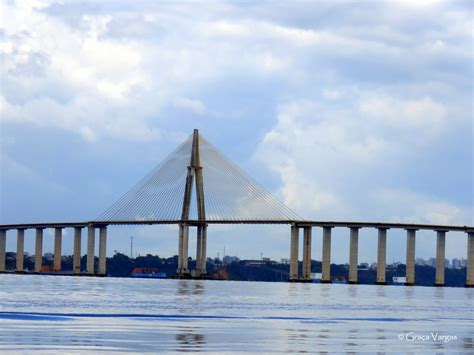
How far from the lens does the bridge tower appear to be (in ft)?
436

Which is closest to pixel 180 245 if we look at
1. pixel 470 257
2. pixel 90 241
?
pixel 90 241

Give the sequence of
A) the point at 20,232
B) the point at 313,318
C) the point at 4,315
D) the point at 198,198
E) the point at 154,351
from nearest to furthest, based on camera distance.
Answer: the point at 154,351, the point at 4,315, the point at 313,318, the point at 198,198, the point at 20,232

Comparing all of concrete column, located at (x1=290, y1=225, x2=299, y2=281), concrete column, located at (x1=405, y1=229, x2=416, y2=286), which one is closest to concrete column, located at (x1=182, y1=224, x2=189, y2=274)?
concrete column, located at (x1=290, y1=225, x2=299, y2=281)

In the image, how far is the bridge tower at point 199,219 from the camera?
132875mm

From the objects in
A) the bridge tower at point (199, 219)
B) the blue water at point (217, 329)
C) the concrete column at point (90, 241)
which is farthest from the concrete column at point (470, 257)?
the blue water at point (217, 329)

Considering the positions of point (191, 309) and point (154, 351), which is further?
point (191, 309)

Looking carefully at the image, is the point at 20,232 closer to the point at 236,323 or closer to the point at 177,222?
the point at 177,222

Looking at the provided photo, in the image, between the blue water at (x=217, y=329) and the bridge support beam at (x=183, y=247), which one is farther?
the bridge support beam at (x=183, y=247)

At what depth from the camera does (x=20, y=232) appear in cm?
16188

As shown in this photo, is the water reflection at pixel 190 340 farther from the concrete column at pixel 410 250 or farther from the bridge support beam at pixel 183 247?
the bridge support beam at pixel 183 247

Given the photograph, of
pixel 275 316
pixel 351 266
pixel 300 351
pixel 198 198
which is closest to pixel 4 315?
pixel 275 316

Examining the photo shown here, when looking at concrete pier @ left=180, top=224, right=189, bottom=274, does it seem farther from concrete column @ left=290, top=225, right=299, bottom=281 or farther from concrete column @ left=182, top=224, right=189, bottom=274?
concrete column @ left=290, top=225, right=299, bottom=281

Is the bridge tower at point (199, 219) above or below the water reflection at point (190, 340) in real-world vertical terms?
above

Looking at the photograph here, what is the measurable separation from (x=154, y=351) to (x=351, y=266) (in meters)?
117
